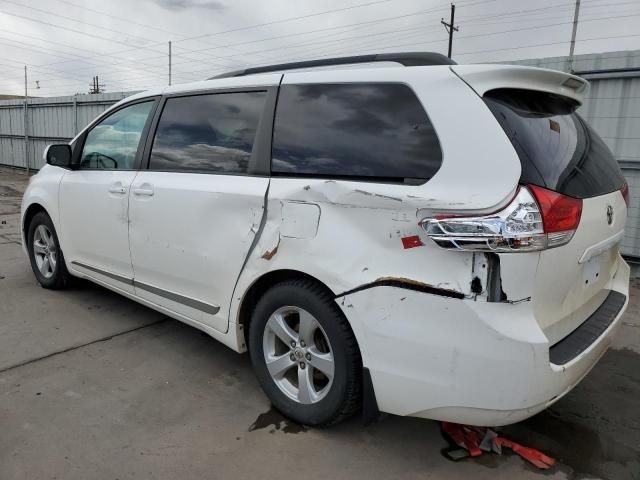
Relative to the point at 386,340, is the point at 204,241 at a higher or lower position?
higher

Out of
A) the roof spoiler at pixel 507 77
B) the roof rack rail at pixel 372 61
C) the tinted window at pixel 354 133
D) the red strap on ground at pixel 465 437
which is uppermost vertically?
the roof rack rail at pixel 372 61

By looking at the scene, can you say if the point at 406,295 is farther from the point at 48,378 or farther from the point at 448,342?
the point at 48,378

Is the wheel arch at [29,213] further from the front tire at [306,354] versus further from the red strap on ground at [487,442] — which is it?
the red strap on ground at [487,442]

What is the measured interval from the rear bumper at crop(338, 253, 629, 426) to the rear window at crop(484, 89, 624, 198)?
1.88 feet

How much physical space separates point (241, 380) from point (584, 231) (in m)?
2.13

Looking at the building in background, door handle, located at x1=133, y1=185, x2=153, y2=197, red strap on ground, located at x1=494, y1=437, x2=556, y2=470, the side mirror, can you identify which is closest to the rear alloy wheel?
red strap on ground, located at x1=494, y1=437, x2=556, y2=470

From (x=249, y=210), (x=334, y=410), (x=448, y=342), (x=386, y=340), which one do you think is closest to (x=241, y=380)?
(x=334, y=410)

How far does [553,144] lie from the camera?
85.9 inches

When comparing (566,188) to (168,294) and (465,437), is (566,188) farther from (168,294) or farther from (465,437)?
(168,294)

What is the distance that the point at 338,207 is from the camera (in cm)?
227

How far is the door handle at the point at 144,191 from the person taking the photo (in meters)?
3.24

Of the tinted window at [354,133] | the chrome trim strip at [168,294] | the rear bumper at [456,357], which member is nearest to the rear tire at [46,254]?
the chrome trim strip at [168,294]

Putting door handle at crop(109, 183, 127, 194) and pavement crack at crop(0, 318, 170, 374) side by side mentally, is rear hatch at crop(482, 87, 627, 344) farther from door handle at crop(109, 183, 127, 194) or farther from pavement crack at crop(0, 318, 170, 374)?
pavement crack at crop(0, 318, 170, 374)

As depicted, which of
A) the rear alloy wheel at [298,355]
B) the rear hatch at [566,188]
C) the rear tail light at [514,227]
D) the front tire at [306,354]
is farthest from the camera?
the rear alloy wheel at [298,355]
